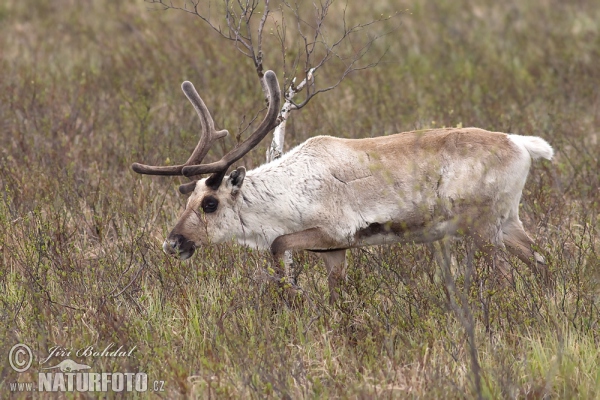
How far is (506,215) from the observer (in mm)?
5719

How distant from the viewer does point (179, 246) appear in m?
5.60

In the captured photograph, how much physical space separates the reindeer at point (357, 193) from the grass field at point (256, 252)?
194mm

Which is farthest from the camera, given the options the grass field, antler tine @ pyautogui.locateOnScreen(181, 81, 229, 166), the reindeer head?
antler tine @ pyautogui.locateOnScreen(181, 81, 229, 166)

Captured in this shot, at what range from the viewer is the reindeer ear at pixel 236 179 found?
5.60 metres

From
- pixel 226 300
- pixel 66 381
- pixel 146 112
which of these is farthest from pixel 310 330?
pixel 146 112

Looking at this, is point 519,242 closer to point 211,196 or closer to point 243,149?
point 243,149

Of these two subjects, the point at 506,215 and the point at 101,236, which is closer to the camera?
the point at 506,215

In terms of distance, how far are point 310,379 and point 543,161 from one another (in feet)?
13.5

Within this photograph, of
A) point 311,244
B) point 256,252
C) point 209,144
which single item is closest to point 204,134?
point 209,144

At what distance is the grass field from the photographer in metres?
4.48

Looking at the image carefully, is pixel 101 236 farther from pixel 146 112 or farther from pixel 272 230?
pixel 146 112

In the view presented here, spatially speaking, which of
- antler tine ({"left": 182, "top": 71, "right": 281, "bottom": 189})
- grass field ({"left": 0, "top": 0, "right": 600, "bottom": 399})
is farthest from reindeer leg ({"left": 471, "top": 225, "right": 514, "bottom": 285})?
antler tine ({"left": 182, "top": 71, "right": 281, "bottom": 189})

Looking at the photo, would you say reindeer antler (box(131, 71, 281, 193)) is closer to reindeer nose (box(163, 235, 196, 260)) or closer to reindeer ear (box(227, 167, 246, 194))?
reindeer ear (box(227, 167, 246, 194))

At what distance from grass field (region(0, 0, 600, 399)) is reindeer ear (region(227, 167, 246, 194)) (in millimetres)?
426
